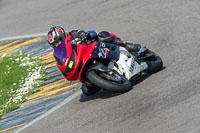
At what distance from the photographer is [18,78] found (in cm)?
1079

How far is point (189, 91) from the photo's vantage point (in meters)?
6.76

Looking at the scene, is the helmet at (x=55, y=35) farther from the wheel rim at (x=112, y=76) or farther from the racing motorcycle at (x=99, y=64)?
the wheel rim at (x=112, y=76)

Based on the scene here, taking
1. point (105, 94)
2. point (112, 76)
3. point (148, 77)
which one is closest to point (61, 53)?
point (112, 76)

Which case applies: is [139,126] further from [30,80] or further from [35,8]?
[35,8]

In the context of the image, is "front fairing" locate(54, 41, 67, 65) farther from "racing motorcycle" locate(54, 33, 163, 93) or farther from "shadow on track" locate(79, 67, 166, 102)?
"shadow on track" locate(79, 67, 166, 102)

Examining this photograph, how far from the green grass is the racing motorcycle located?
2541 mm

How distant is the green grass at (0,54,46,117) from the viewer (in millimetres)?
9647

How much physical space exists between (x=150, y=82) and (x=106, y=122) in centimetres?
155

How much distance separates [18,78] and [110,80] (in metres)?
4.28

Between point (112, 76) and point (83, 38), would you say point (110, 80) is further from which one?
point (83, 38)

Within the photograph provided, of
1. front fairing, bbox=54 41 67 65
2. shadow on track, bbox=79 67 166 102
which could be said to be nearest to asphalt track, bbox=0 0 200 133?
shadow on track, bbox=79 67 166 102

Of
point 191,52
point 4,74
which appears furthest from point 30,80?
point 191,52

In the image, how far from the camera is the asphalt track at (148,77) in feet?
20.4

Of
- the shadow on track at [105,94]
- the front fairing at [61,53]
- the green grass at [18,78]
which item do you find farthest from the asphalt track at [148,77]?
the green grass at [18,78]
